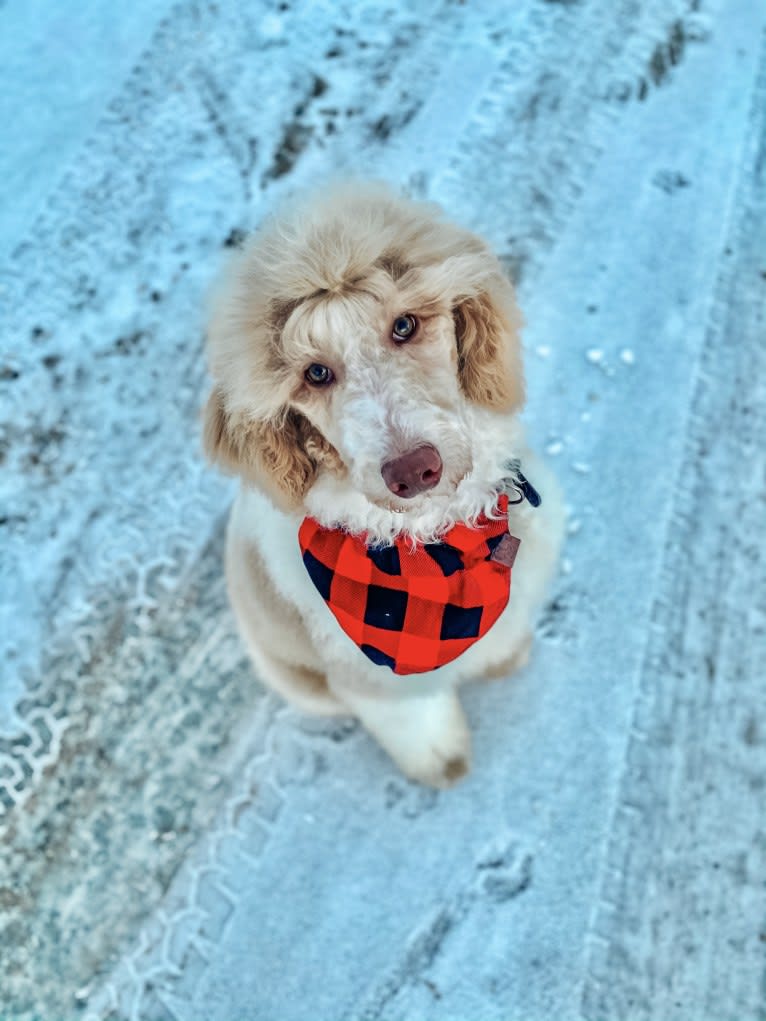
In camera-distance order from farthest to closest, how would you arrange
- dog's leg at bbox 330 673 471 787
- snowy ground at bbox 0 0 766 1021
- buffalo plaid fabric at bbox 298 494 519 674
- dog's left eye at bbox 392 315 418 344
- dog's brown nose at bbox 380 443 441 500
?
snowy ground at bbox 0 0 766 1021
dog's leg at bbox 330 673 471 787
buffalo plaid fabric at bbox 298 494 519 674
dog's left eye at bbox 392 315 418 344
dog's brown nose at bbox 380 443 441 500

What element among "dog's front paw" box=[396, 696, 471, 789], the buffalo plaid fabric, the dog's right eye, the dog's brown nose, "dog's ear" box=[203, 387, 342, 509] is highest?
the dog's right eye

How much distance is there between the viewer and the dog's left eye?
1652 mm

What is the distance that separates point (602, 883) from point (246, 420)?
174 cm

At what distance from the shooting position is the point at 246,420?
1702 mm

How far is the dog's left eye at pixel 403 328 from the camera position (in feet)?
5.42

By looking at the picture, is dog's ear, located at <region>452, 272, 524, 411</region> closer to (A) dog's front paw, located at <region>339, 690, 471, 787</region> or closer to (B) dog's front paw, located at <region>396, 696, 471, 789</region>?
(A) dog's front paw, located at <region>339, 690, 471, 787</region>

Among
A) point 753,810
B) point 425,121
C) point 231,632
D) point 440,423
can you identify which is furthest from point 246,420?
point 425,121

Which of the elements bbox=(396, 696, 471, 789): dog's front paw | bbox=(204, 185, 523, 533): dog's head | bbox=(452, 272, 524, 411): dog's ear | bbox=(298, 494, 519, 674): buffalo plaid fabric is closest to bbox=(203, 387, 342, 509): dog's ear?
bbox=(204, 185, 523, 533): dog's head

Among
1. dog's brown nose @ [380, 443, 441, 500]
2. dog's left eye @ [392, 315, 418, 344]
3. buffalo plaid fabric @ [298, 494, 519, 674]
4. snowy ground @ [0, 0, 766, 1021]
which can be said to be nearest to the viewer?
dog's brown nose @ [380, 443, 441, 500]

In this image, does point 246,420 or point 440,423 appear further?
point 246,420

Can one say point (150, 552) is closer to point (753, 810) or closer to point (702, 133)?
point (753, 810)

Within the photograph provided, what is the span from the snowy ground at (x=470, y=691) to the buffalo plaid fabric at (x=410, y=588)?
2.68ft

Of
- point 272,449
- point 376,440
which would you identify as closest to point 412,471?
point 376,440

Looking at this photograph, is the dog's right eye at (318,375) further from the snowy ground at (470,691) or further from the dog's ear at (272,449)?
the snowy ground at (470,691)
